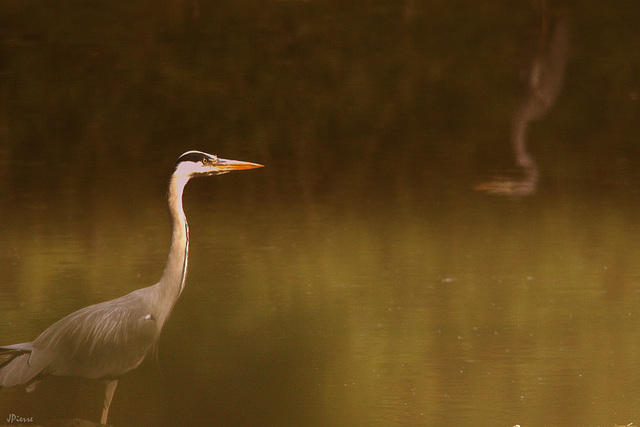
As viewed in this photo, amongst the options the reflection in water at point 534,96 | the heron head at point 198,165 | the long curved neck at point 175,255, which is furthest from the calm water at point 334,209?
the heron head at point 198,165

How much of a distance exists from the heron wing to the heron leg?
1.7 inches

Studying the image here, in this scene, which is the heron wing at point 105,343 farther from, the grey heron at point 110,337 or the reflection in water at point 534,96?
the reflection in water at point 534,96

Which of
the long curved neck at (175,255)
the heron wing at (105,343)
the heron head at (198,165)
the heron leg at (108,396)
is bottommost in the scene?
the heron leg at (108,396)

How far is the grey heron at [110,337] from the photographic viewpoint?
2.29m

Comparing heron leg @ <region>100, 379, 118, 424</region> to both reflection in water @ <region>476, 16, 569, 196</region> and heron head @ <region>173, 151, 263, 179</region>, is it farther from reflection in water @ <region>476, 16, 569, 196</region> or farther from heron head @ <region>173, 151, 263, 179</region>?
reflection in water @ <region>476, 16, 569, 196</region>

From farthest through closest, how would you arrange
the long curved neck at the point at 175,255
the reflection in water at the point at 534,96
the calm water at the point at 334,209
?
1. the reflection in water at the point at 534,96
2. the calm water at the point at 334,209
3. the long curved neck at the point at 175,255

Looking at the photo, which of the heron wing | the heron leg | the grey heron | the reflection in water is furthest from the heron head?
the reflection in water

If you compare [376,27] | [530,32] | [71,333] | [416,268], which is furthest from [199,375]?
[530,32]

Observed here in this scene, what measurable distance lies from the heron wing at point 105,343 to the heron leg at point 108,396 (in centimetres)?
4

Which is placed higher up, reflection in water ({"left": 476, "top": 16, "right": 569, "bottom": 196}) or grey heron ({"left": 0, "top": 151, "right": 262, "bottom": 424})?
reflection in water ({"left": 476, "top": 16, "right": 569, "bottom": 196})

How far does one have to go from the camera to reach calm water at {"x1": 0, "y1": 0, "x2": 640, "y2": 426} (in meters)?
2.70

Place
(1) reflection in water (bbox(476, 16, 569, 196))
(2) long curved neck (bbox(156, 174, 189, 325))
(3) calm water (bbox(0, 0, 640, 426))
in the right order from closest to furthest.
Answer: (2) long curved neck (bbox(156, 174, 189, 325)) → (3) calm water (bbox(0, 0, 640, 426)) → (1) reflection in water (bbox(476, 16, 569, 196))

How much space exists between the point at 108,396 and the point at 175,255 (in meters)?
0.40

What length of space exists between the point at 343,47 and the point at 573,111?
1.00 m
